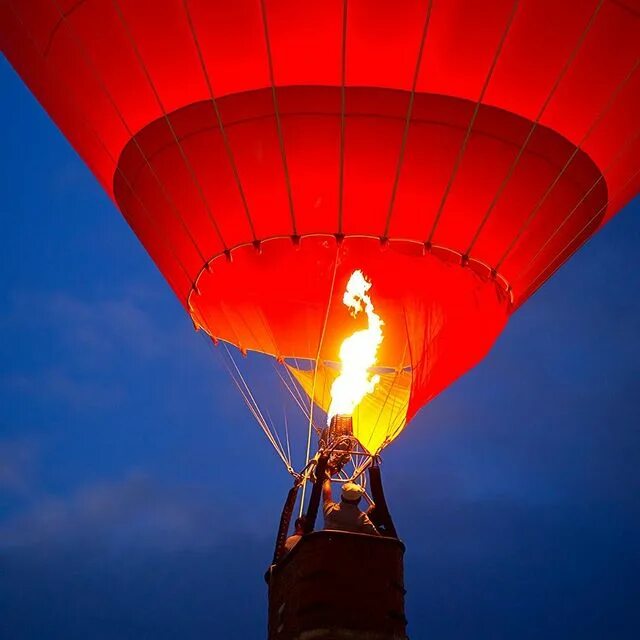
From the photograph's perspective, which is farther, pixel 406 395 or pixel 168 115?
pixel 406 395

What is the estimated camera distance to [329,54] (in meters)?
4.46

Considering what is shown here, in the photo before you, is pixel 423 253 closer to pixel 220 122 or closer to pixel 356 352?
pixel 356 352

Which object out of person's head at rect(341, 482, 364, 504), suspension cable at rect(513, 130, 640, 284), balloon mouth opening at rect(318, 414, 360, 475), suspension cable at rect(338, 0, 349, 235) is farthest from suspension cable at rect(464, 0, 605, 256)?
person's head at rect(341, 482, 364, 504)

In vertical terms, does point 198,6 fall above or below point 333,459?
above

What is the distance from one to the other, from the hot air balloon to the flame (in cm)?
7

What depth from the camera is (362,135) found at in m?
4.71

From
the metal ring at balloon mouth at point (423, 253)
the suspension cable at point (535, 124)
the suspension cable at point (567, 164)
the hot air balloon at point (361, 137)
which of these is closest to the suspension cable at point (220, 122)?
the hot air balloon at point (361, 137)

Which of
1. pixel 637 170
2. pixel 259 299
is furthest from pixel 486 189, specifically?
pixel 259 299

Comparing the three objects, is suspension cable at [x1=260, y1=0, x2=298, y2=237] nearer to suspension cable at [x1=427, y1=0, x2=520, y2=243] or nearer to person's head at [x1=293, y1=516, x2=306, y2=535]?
suspension cable at [x1=427, y1=0, x2=520, y2=243]

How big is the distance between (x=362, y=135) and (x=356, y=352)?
70.8 inches

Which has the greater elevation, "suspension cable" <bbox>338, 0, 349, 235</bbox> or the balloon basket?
"suspension cable" <bbox>338, 0, 349, 235</bbox>

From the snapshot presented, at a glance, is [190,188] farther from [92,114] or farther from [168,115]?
[92,114]

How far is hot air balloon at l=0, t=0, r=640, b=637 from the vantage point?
4.44 meters

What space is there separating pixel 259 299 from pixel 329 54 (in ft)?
6.47
